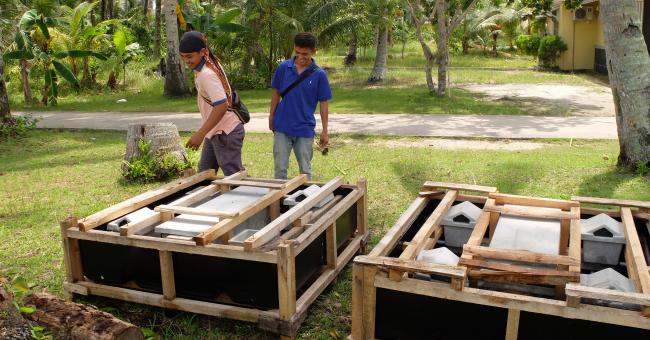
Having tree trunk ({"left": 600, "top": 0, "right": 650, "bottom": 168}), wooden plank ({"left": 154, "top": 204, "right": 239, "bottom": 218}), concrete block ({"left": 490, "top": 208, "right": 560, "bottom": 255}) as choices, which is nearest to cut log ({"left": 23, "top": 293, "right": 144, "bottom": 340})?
wooden plank ({"left": 154, "top": 204, "right": 239, "bottom": 218})

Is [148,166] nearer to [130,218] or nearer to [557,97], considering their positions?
[130,218]

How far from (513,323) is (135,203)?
2.73 metres

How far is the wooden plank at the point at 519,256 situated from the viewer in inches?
122

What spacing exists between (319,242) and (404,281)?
1.13 m

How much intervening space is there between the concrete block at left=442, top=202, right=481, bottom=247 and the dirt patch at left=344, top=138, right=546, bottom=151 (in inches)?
211

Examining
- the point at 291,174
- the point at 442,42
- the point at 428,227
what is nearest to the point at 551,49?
the point at 442,42

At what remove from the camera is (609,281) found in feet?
10.2

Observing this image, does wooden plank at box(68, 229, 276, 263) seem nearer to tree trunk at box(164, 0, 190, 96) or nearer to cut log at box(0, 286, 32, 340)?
cut log at box(0, 286, 32, 340)

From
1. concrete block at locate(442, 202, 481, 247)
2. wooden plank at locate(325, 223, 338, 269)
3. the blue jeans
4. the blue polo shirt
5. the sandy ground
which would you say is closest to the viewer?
concrete block at locate(442, 202, 481, 247)

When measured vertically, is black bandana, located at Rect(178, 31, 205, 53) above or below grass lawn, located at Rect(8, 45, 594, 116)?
above

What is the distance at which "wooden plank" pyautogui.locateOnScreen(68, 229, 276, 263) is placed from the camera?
3489 millimetres

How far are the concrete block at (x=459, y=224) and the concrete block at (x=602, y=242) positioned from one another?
2.28 ft

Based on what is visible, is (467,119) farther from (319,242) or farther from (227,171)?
(319,242)

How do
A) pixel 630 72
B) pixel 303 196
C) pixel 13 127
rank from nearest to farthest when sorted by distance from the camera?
pixel 303 196 → pixel 630 72 → pixel 13 127
